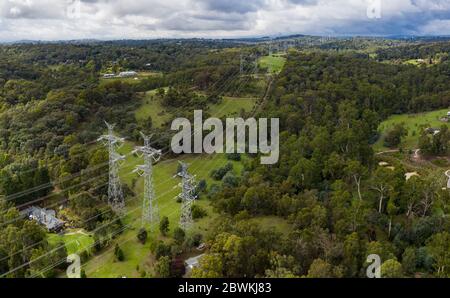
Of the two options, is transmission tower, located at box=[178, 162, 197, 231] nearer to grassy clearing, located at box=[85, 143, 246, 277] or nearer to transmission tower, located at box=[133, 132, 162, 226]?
grassy clearing, located at box=[85, 143, 246, 277]

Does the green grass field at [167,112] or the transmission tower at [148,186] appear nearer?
the transmission tower at [148,186]

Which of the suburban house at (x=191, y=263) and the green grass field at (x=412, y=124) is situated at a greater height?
the green grass field at (x=412, y=124)

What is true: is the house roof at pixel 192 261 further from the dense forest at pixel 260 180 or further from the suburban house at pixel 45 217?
the suburban house at pixel 45 217

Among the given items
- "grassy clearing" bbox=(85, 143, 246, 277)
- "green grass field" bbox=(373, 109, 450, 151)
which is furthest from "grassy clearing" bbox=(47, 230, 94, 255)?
"green grass field" bbox=(373, 109, 450, 151)
